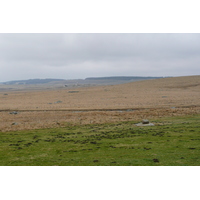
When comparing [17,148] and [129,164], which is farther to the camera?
[17,148]

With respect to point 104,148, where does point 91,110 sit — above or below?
below

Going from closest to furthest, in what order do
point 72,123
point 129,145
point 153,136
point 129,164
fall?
1. point 129,164
2. point 129,145
3. point 153,136
4. point 72,123

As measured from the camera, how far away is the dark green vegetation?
1708 cm

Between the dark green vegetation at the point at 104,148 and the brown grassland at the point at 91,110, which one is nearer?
the dark green vegetation at the point at 104,148

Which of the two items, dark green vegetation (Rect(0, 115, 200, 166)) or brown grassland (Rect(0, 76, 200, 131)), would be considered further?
brown grassland (Rect(0, 76, 200, 131))

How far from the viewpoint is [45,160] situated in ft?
58.8

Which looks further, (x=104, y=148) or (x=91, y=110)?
(x=91, y=110)

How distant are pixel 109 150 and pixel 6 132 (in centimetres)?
1692

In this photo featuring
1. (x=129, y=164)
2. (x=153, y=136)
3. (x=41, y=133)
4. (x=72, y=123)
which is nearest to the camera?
(x=129, y=164)

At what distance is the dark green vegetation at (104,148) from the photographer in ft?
56.0

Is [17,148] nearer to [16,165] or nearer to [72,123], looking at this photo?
[16,165]

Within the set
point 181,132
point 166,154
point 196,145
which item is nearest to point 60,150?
point 166,154

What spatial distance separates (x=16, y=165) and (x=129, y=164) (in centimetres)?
805

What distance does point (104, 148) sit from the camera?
21.2 metres
